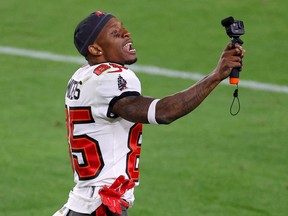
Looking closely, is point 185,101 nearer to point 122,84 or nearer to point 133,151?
point 122,84

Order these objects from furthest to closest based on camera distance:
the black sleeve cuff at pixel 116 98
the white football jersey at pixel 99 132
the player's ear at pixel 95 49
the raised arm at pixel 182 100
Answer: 1. the player's ear at pixel 95 49
2. the white football jersey at pixel 99 132
3. the black sleeve cuff at pixel 116 98
4. the raised arm at pixel 182 100

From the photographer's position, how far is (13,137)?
11.9 m

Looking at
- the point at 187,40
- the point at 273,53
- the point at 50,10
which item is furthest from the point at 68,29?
the point at 273,53

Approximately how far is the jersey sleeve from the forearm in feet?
0.75

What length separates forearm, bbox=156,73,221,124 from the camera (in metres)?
6.27

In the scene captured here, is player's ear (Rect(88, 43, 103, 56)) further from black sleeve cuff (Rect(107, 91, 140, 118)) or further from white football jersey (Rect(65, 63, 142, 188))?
black sleeve cuff (Rect(107, 91, 140, 118))

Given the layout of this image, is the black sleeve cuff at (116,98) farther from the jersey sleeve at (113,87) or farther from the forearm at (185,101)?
the forearm at (185,101)

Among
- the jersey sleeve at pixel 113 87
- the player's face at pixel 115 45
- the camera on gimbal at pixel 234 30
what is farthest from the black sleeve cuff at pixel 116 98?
the camera on gimbal at pixel 234 30

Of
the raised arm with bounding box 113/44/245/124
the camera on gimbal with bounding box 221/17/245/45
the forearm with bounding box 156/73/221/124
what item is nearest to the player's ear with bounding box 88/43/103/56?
the raised arm with bounding box 113/44/245/124

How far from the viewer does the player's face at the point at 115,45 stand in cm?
680

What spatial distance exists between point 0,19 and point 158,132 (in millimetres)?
5192

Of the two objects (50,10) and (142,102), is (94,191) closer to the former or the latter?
(142,102)

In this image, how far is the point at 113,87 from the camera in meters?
6.50

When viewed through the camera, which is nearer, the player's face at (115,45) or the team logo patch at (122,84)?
the team logo patch at (122,84)
